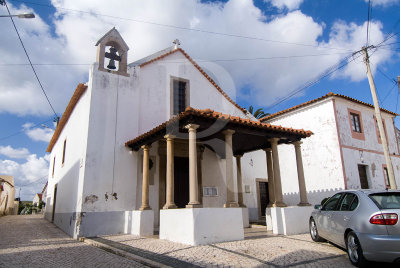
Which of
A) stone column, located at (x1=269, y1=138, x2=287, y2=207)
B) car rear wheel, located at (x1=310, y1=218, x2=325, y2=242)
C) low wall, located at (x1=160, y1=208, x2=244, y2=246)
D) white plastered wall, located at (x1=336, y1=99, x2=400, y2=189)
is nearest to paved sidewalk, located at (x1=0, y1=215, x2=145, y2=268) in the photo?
low wall, located at (x1=160, y1=208, x2=244, y2=246)

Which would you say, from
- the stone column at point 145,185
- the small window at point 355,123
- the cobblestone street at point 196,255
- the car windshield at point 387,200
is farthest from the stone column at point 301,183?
the small window at point 355,123

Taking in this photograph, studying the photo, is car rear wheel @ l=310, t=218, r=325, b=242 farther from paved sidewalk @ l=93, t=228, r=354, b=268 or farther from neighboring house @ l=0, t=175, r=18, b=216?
neighboring house @ l=0, t=175, r=18, b=216

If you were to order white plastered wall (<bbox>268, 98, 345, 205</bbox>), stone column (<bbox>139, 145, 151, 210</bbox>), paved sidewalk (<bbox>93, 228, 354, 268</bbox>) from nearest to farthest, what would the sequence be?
1. paved sidewalk (<bbox>93, 228, 354, 268</bbox>)
2. stone column (<bbox>139, 145, 151, 210</bbox>)
3. white plastered wall (<bbox>268, 98, 345, 205</bbox>)

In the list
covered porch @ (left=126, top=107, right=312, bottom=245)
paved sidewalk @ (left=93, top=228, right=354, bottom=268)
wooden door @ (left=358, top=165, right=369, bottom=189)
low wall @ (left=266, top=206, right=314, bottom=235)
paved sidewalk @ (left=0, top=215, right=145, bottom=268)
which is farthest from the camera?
wooden door @ (left=358, top=165, right=369, bottom=189)

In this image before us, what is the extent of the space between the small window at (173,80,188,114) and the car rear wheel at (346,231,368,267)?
28.0ft

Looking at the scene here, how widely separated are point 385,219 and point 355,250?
771mm

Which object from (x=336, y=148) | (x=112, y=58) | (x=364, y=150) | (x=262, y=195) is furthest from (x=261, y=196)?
(x=112, y=58)

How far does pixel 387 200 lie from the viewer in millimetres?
4457

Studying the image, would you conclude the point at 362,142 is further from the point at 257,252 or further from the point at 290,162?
the point at 257,252

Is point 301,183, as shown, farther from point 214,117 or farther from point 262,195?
point 262,195

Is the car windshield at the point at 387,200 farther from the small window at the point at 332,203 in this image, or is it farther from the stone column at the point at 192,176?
the stone column at the point at 192,176

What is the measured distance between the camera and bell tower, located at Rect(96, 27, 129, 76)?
10.7 metres

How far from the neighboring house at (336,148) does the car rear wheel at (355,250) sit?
9388 mm

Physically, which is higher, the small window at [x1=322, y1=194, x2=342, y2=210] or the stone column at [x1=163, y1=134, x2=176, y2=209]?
the stone column at [x1=163, y1=134, x2=176, y2=209]
